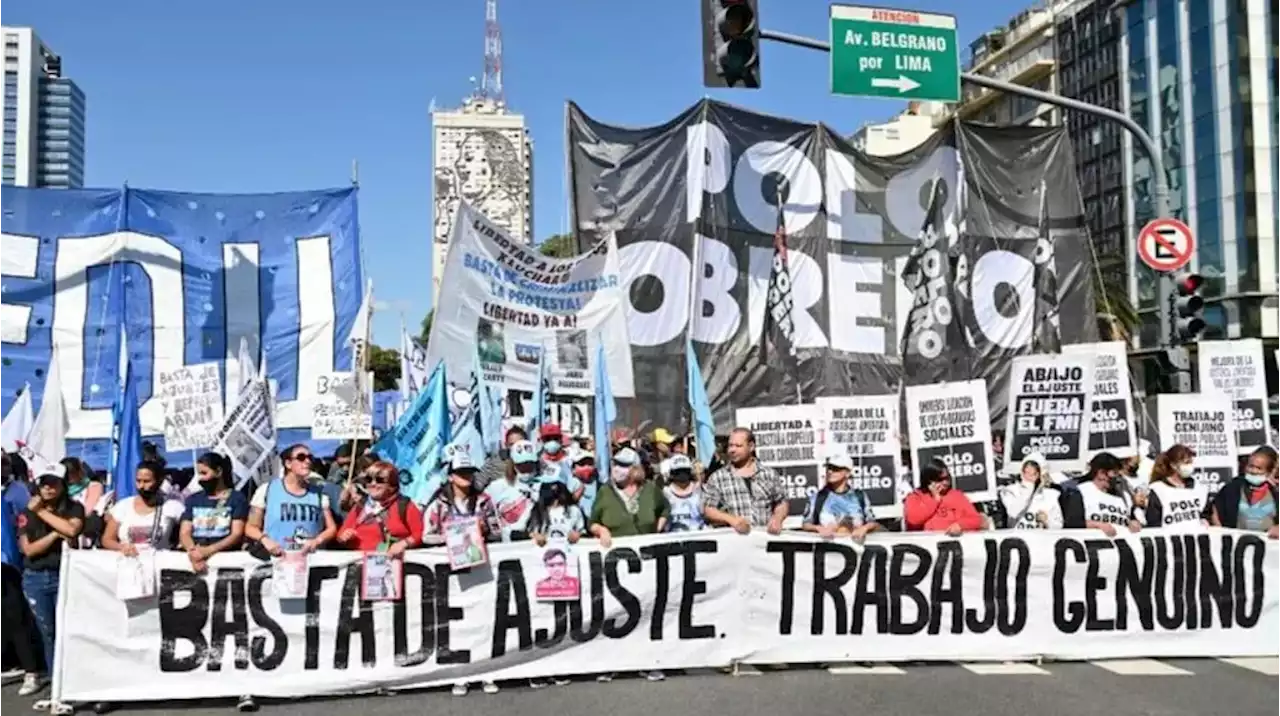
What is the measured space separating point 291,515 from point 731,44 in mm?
5440

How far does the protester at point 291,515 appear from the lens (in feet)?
25.7

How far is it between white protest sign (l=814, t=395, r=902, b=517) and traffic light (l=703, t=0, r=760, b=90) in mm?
2756

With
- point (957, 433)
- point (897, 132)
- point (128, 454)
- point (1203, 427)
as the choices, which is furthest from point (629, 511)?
point (897, 132)

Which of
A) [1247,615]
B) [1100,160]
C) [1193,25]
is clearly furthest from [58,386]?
[1100,160]

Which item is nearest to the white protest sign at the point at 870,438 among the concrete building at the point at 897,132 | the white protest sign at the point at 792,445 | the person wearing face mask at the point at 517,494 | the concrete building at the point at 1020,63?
the white protest sign at the point at 792,445

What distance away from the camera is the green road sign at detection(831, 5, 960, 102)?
39.8 ft

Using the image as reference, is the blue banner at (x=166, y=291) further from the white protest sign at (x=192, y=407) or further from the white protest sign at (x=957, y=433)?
the white protest sign at (x=957, y=433)

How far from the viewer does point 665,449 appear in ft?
48.5

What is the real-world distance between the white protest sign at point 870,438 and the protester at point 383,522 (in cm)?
391

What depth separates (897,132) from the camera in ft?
332

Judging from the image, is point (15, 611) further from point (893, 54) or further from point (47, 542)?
point (893, 54)

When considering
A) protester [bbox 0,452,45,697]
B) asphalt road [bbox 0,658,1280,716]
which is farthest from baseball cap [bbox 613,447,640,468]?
protester [bbox 0,452,45,697]

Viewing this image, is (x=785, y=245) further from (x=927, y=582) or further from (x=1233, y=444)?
(x=927, y=582)

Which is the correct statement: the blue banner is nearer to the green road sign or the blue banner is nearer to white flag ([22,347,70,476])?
white flag ([22,347,70,476])
